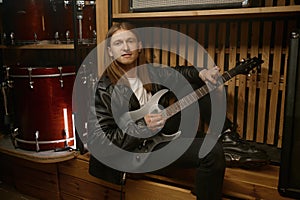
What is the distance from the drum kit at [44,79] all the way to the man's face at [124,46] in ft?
1.29

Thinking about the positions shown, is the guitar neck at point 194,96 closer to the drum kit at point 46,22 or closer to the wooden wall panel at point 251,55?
the wooden wall panel at point 251,55

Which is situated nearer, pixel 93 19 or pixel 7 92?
pixel 93 19

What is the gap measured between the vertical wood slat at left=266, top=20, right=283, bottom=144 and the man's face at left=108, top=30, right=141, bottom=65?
0.75 metres

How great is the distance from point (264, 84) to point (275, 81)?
0.06 meters

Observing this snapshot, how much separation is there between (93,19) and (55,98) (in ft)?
1.82

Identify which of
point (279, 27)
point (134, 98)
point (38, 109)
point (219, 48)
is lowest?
point (38, 109)

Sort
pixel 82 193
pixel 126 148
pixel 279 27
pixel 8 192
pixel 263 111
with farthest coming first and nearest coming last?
pixel 8 192 < pixel 82 193 < pixel 263 111 < pixel 279 27 < pixel 126 148

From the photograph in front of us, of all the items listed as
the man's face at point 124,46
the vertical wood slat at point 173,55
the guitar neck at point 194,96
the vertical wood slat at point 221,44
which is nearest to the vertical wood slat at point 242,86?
the vertical wood slat at point 221,44

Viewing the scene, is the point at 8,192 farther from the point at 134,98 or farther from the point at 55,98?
the point at 134,98

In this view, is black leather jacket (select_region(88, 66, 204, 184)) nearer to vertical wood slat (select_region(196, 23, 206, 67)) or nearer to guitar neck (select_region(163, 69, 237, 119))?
guitar neck (select_region(163, 69, 237, 119))

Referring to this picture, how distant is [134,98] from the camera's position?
1.36 m

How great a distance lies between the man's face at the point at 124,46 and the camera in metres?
1.40

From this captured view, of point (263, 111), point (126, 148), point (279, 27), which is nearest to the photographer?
point (126, 148)

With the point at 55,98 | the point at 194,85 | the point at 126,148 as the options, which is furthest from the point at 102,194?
the point at 194,85
